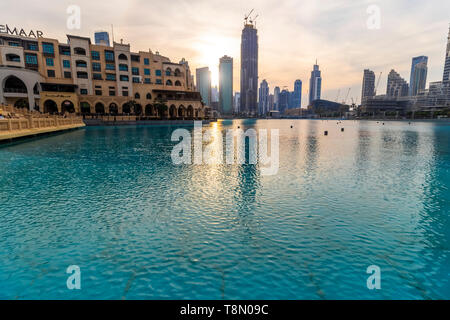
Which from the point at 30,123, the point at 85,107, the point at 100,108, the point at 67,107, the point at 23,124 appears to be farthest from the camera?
the point at 100,108

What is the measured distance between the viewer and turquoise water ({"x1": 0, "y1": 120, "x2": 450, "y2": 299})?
231 inches

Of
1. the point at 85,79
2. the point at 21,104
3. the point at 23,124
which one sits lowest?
the point at 23,124

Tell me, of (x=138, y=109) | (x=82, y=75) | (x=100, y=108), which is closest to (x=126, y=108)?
(x=138, y=109)

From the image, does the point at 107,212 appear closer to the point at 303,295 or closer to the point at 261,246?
the point at 261,246

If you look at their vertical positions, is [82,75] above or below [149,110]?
above

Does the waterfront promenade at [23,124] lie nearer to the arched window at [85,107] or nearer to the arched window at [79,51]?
the arched window at [85,107]

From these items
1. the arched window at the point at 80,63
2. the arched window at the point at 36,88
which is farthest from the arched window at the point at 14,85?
the arched window at the point at 80,63

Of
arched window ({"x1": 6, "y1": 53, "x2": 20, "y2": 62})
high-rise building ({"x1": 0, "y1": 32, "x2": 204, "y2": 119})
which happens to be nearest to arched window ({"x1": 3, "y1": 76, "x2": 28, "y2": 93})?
high-rise building ({"x1": 0, "y1": 32, "x2": 204, "y2": 119})

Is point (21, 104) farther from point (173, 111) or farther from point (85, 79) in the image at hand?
point (173, 111)

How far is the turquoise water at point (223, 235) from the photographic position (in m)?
5.87

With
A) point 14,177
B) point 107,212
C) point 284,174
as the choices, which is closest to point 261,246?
point 107,212

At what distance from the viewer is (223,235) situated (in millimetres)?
8242
